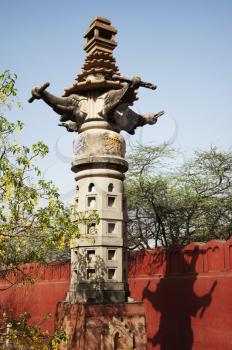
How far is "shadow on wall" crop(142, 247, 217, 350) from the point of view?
40.1ft

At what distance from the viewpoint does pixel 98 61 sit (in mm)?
10953

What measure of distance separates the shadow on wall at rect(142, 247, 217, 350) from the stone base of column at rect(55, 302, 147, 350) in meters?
3.27

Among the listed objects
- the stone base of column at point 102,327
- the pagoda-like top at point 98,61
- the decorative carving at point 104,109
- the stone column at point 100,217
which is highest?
the pagoda-like top at point 98,61

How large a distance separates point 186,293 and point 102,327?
431 cm

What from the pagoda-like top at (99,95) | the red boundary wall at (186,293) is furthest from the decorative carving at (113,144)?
the red boundary wall at (186,293)

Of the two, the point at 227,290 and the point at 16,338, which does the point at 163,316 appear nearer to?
the point at 227,290

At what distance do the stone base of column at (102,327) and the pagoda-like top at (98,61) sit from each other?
543 cm

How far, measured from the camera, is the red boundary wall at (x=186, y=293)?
37.0ft

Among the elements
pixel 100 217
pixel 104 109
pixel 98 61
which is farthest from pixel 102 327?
pixel 98 61

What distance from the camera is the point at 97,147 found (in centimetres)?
1032

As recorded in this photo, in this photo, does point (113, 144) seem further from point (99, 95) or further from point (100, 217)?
point (100, 217)

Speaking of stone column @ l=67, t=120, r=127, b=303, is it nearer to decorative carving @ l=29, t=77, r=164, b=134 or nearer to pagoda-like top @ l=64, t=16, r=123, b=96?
decorative carving @ l=29, t=77, r=164, b=134

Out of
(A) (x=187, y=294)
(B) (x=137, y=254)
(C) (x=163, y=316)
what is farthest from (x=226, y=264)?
(B) (x=137, y=254)

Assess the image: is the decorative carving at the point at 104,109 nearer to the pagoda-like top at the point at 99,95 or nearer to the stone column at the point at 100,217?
the pagoda-like top at the point at 99,95
